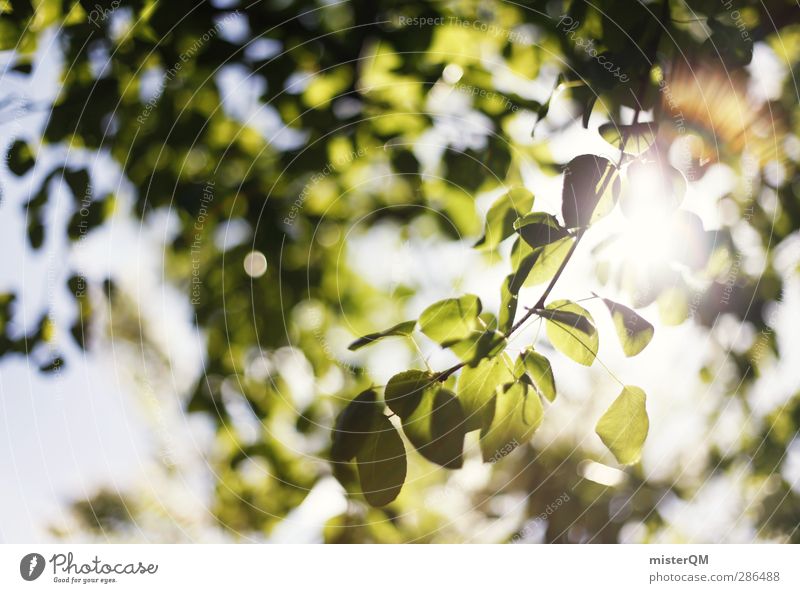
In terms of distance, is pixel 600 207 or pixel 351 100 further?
pixel 351 100

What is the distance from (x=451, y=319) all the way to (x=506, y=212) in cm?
15

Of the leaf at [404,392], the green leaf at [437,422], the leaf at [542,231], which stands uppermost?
the leaf at [542,231]

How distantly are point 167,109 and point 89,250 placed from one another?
A: 0.21m

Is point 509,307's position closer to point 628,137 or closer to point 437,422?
point 437,422

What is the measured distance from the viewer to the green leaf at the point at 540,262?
1.59 ft

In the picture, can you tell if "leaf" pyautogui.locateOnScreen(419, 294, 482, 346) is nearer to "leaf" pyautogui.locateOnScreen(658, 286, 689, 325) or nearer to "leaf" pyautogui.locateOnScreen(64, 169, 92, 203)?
"leaf" pyautogui.locateOnScreen(658, 286, 689, 325)

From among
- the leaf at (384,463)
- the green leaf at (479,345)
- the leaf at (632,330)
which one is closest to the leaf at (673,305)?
the leaf at (632,330)

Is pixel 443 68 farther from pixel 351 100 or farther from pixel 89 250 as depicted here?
pixel 89 250

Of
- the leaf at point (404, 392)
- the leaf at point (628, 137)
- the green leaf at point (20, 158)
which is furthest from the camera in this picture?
the green leaf at point (20, 158)

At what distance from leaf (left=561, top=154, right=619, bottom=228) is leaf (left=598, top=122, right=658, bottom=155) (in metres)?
0.05

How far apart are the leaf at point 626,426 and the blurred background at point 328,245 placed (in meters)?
0.12

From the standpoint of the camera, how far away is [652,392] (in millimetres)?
695

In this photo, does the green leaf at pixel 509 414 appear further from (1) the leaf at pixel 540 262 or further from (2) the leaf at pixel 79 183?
(2) the leaf at pixel 79 183
